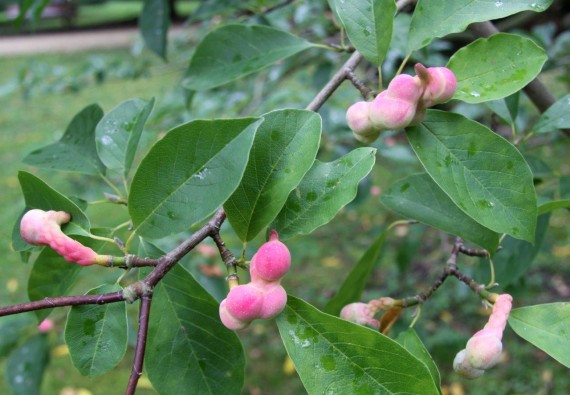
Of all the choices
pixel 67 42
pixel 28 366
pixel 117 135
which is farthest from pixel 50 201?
pixel 67 42

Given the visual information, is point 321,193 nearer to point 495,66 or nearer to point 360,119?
point 360,119

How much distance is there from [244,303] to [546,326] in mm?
330

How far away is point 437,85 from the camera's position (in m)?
0.59

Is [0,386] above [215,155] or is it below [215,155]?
below

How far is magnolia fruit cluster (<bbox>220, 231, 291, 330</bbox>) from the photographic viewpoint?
539mm

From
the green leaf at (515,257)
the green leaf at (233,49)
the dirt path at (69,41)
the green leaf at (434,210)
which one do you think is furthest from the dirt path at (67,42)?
the green leaf at (434,210)

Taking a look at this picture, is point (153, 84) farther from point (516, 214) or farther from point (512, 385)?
point (516, 214)

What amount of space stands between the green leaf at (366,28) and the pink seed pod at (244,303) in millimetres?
334

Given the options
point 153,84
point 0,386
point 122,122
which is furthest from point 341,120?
point 153,84

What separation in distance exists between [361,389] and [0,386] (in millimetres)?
2242

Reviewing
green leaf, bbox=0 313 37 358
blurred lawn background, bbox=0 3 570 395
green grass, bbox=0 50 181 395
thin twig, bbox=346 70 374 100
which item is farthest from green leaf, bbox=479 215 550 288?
green grass, bbox=0 50 181 395

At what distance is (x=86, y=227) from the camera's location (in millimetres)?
627

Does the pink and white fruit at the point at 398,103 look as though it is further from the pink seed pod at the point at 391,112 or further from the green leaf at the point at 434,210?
the green leaf at the point at 434,210

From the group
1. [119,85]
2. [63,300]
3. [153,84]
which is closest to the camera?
[63,300]
